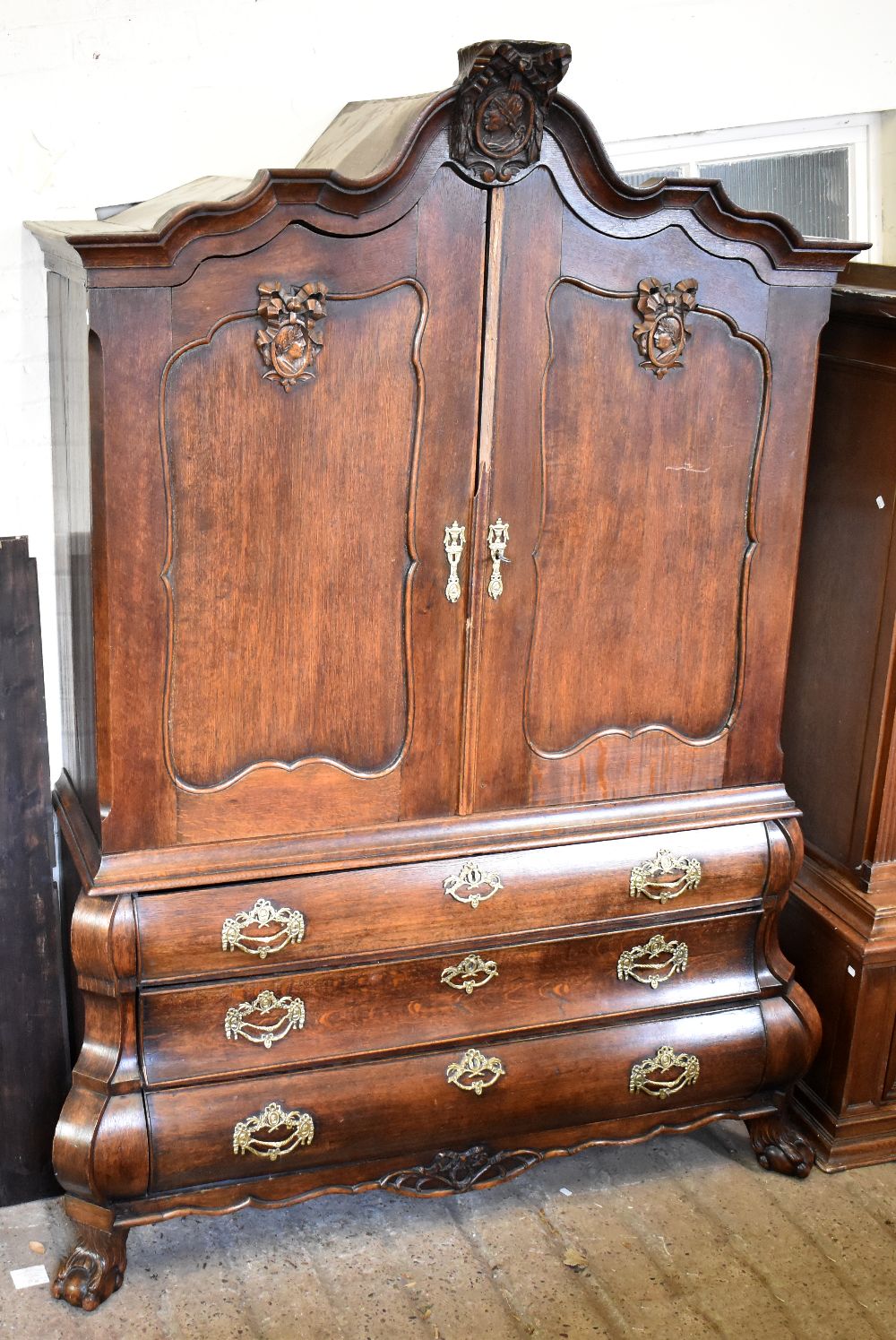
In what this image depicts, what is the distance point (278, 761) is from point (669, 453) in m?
0.82

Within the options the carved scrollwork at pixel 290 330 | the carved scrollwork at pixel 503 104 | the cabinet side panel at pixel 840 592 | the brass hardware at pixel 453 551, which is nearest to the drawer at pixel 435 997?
the cabinet side panel at pixel 840 592

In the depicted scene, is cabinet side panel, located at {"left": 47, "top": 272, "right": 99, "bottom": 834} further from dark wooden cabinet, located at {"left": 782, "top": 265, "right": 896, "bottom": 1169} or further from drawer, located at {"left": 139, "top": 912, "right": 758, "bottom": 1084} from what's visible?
dark wooden cabinet, located at {"left": 782, "top": 265, "right": 896, "bottom": 1169}

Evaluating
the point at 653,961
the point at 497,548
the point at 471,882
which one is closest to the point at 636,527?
the point at 497,548

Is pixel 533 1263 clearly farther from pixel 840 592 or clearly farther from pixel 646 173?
pixel 646 173

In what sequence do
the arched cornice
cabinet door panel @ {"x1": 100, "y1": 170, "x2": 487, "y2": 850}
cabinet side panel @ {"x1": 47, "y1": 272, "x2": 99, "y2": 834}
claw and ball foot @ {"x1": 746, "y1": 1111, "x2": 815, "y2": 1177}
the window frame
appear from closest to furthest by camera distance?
the arched cornice → cabinet door panel @ {"x1": 100, "y1": 170, "x2": 487, "y2": 850} → cabinet side panel @ {"x1": 47, "y1": 272, "x2": 99, "y2": 834} → claw and ball foot @ {"x1": 746, "y1": 1111, "x2": 815, "y2": 1177} → the window frame

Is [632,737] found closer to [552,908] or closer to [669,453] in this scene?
[552,908]

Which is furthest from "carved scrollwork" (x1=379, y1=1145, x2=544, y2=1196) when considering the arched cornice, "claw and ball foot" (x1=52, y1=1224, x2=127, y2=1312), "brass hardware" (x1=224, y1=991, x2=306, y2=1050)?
the arched cornice

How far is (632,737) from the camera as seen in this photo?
2.43 meters

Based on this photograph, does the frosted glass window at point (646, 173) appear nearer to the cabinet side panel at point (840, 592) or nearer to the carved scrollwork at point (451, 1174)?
the cabinet side panel at point (840, 592)

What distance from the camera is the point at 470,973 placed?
2.40 metres

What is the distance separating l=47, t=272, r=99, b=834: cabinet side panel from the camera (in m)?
2.15

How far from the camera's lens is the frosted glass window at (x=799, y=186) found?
304cm

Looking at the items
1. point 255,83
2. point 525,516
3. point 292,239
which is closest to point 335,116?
point 255,83

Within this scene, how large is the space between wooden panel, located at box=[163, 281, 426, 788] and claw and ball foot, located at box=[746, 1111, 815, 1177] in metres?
1.18
